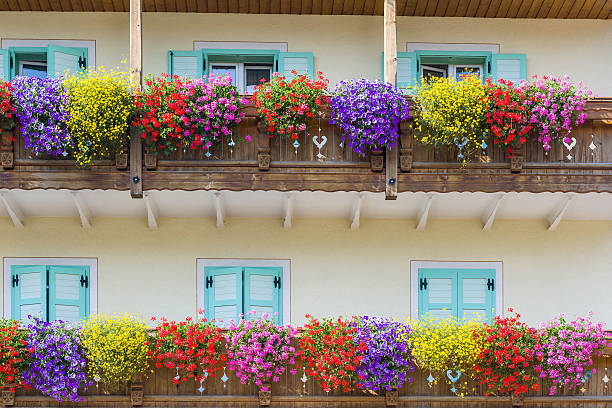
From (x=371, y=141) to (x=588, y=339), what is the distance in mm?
3622

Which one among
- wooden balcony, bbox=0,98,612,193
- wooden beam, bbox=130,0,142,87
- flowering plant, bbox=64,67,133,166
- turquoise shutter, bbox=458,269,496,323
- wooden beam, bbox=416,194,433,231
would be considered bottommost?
turquoise shutter, bbox=458,269,496,323

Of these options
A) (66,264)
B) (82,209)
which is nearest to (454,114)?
(82,209)

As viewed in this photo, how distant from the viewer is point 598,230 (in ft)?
46.8

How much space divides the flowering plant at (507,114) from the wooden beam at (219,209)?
3.54 meters

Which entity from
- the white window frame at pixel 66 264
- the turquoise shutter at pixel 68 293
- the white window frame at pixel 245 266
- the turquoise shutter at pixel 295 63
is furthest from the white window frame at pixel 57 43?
the white window frame at pixel 245 266

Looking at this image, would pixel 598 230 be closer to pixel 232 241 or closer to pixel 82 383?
pixel 232 241

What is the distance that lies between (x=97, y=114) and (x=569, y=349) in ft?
20.8

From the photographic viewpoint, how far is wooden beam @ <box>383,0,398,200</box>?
41.4ft

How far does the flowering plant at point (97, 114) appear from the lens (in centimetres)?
1209

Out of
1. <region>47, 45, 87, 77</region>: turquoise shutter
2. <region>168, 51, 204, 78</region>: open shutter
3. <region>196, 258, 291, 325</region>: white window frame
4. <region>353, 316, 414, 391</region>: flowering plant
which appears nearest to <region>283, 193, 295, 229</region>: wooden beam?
<region>196, 258, 291, 325</region>: white window frame

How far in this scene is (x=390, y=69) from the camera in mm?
12719

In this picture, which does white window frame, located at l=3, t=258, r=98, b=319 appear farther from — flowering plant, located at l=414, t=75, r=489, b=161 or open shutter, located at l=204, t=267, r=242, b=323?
flowering plant, located at l=414, t=75, r=489, b=161

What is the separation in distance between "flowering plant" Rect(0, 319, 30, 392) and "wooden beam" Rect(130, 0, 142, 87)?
3.35 metres

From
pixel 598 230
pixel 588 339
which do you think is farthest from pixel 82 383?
pixel 598 230
